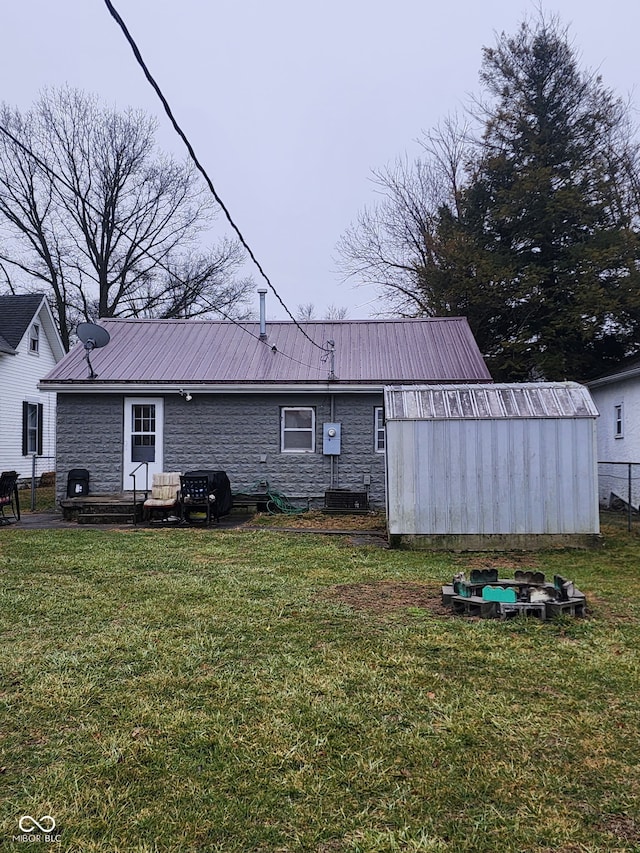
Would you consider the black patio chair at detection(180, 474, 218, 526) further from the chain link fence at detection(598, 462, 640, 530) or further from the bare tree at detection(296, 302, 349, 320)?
the bare tree at detection(296, 302, 349, 320)

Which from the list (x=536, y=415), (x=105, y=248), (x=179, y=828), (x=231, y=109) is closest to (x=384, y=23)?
(x=231, y=109)

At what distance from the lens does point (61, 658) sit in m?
3.94

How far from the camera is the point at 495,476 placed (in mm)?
8273

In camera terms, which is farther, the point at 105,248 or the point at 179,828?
the point at 105,248

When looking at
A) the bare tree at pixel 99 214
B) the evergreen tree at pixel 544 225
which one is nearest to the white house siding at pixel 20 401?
the bare tree at pixel 99 214

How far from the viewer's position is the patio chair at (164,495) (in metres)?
10.6

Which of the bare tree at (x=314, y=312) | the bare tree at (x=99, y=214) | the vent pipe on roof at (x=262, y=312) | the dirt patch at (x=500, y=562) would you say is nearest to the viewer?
the dirt patch at (x=500, y=562)

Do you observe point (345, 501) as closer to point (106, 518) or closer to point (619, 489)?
point (106, 518)

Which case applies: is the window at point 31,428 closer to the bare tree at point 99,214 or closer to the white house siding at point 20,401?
the white house siding at point 20,401

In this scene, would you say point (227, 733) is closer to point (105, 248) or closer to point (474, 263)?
point (474, 263)

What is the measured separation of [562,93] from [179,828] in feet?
76.5

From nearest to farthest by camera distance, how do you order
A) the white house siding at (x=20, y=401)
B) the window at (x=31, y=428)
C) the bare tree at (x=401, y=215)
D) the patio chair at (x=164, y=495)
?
the patio chair at (x=164, y=495), the white house siding at (x=20, y=401), the window at (x=31, y=428), the bare tree at (x=401, y=215)

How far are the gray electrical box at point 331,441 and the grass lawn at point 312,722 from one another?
21.4ft

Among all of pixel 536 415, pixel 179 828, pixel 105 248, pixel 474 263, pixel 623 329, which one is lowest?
pixel 179 828
